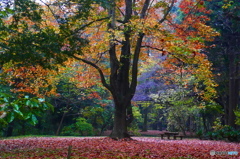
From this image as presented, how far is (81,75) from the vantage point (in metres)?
17.5

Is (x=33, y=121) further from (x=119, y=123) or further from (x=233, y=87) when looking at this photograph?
(x=233, y=87)

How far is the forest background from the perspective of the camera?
848cm

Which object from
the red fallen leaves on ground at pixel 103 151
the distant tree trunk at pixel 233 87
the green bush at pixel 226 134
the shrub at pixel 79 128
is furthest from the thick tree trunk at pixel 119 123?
the shrub at pixel 79 128

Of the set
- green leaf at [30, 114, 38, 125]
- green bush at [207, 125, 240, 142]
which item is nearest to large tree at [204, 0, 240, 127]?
green bush at [207, 125, 240, 142]

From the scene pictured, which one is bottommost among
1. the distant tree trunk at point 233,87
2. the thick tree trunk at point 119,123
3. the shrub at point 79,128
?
the shrub at point 79,128

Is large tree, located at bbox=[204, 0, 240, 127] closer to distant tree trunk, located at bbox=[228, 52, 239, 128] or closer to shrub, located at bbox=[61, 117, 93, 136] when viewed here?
distant tree trunk, located at bbox=[228, 52, 239, 128]

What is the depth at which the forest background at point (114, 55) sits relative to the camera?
848cm

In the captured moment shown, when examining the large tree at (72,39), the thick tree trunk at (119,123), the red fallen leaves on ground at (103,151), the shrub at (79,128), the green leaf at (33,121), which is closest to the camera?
the green leaf at (33,121)

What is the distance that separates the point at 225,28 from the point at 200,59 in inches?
268

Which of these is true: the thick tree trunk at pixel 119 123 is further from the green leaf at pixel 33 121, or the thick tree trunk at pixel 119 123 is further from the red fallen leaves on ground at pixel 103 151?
the green leaf at pixel 33 121

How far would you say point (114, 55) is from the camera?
529 inches

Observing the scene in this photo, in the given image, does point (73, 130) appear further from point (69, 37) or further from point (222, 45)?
point (69, 37)

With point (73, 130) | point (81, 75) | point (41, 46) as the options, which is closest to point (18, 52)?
point (41, 46)

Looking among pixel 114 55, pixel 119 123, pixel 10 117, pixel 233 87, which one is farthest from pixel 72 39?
pixel 233 87
